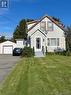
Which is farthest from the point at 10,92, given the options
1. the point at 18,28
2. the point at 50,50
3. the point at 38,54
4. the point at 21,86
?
the point at 18,28

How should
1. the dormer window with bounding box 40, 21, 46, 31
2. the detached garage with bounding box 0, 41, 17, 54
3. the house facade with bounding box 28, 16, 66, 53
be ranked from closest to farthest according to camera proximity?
the house facade with bounding box 28, 16, 66, 53
the dormer window with bounding box 40, 21, 46, 31
the detached garage with bounding box 0, 41, 17, 54

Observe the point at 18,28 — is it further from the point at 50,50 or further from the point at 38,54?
the point at 38,54

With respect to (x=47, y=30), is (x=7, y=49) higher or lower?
lower

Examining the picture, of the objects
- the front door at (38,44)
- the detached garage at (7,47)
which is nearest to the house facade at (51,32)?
the front door at (38,44)

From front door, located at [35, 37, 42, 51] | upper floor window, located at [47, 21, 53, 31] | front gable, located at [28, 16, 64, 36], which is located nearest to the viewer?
front door, located at [35, 37, 42, 51]

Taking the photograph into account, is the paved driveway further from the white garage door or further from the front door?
the white garage door

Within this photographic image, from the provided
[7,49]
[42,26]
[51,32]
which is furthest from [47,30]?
[7,49]

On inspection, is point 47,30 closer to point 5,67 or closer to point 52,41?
point 52,41

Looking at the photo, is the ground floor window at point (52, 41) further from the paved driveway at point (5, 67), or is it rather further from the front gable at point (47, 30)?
the paved driveway at point (5, 67)

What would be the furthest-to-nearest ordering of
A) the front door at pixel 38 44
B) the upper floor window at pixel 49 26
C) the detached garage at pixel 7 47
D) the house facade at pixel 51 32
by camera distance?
the detached garage at pixel 7 47
the upper floor window at pixel 49 26
the house facade at pixel 51 32
the front door at pixel 38 44

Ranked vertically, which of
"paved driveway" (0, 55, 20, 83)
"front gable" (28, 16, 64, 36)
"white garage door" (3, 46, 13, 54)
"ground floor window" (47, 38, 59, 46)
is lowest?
"paved driveway" (0, 55, 20, 83)

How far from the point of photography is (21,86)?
14484 millimetres

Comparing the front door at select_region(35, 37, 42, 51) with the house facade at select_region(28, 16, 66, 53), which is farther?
the house facade at select_region(28, 16, 66, 53)

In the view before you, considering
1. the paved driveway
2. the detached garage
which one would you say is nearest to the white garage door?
the detached garage
